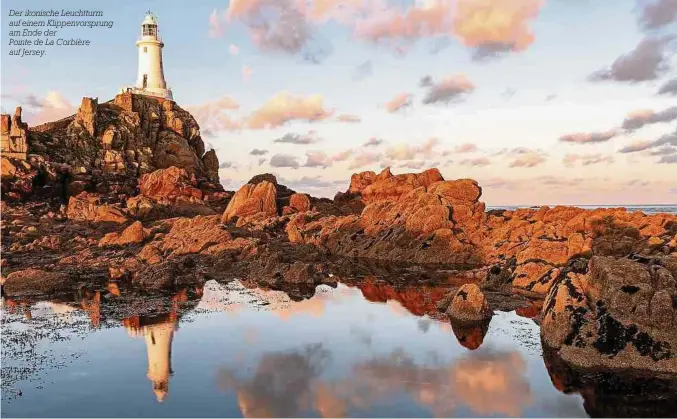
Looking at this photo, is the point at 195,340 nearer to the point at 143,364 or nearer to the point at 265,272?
the point at 143,364

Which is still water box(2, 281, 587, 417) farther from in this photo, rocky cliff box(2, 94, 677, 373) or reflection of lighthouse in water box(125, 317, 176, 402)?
rocky cliff box(2, 94, 677, 373)

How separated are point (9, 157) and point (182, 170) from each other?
27.8m

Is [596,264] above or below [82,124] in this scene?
below

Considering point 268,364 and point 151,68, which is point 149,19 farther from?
point 268,364

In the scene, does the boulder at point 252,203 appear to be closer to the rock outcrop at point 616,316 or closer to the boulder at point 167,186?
the boulder at point 167,186

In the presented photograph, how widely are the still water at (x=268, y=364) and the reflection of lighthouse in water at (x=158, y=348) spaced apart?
0.19 feet

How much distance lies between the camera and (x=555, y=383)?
21641 mm

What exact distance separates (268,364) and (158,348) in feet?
19.8

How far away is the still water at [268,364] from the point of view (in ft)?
64.2

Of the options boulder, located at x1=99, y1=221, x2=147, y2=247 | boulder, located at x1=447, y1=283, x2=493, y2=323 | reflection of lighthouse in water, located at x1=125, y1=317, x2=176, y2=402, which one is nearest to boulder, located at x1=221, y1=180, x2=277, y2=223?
boulder, located at x1=99, y1=221, x2=147, y2=247

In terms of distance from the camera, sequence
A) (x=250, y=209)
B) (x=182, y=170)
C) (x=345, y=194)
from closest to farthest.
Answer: (x=250, y=209) → (x=182, y=170) → (x=345, y=194)

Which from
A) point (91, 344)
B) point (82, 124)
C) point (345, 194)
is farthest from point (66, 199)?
point (91, 344)

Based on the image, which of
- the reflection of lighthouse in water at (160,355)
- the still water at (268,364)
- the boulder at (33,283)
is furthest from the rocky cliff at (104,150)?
the reflection of lighthouse in water at (160,355)

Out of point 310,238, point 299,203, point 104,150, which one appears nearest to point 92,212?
point 104,150
